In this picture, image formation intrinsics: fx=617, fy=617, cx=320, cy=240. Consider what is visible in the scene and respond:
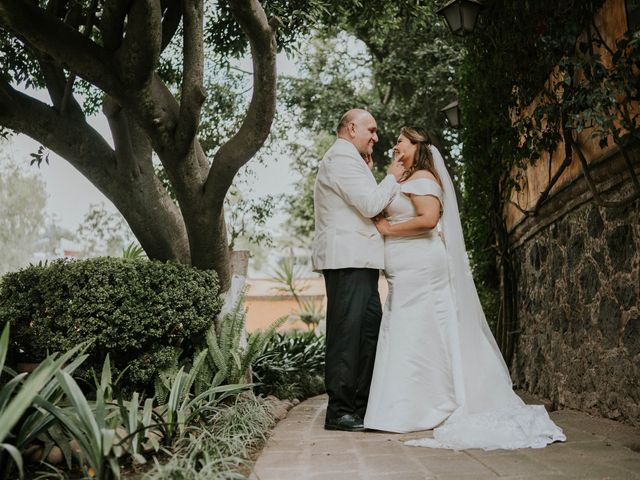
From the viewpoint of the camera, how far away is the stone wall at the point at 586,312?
426 cm

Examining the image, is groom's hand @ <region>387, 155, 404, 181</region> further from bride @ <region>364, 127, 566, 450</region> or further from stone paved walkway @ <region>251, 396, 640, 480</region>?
stone paved walkway @ <region>251, 396, 640, 480</region>

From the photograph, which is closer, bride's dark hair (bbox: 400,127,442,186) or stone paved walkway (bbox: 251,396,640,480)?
stone paved walkway (bbox: 251,396,640,480)

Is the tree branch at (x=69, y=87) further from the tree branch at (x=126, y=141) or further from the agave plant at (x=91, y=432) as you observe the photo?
the agave plant at (x=91, y=432)

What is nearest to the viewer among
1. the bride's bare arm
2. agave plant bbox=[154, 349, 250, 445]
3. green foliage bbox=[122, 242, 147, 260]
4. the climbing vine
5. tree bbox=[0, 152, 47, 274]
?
agave plant bbox=[154, 349, 250, 445]

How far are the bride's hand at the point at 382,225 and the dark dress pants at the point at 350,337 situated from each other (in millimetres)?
315

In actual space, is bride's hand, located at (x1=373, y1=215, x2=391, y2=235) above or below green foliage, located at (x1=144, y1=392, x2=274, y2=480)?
above

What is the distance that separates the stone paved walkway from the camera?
10.2ft

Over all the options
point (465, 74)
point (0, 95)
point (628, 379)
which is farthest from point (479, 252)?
point (0, 95)

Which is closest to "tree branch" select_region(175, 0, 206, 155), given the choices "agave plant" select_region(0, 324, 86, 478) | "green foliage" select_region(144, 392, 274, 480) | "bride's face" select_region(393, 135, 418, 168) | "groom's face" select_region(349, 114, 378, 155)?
"groom's face" select_region(349, 114, 378, 155)

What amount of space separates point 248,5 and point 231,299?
2544mm

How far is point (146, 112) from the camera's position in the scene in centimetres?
472

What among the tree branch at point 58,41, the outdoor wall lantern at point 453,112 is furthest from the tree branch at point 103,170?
the outdoor wall lantern at point 453,112

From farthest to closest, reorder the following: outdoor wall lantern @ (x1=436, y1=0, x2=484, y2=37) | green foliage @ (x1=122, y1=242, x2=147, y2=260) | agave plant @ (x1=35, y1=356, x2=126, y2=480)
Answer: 1. green foliage @ (x1=122, y1=242, x2=147, y2=260)
2. outdoor wall lantern @ (x1=436, y1=0, x2=484, y2=37)
3. agave plant @ (x1=35, y1=356, x2=126, y2=480)

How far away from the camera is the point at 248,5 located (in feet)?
14.7
